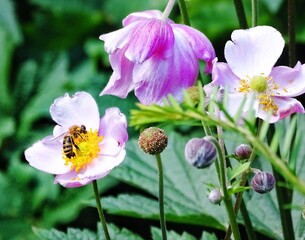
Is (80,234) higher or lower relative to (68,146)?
lower

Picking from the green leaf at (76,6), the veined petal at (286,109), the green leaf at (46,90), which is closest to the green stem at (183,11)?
the veined petal at (286,109)

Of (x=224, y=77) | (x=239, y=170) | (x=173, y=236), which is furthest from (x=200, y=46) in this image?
(x=173, y=236)

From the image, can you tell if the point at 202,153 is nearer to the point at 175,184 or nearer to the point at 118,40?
the point at 118,40

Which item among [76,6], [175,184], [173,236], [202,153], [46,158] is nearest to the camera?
[202,153]

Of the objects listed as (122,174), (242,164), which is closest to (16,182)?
(122,174)

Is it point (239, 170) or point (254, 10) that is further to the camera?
point (254, 10)

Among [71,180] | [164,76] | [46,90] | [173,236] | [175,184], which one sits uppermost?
[164,76]

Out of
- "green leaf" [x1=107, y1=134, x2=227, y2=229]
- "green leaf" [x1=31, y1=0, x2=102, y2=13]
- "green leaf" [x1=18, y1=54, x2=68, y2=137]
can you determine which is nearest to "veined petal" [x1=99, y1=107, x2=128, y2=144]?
"green leaf" [x1=107, y1=134, x2=227, y2=229]
